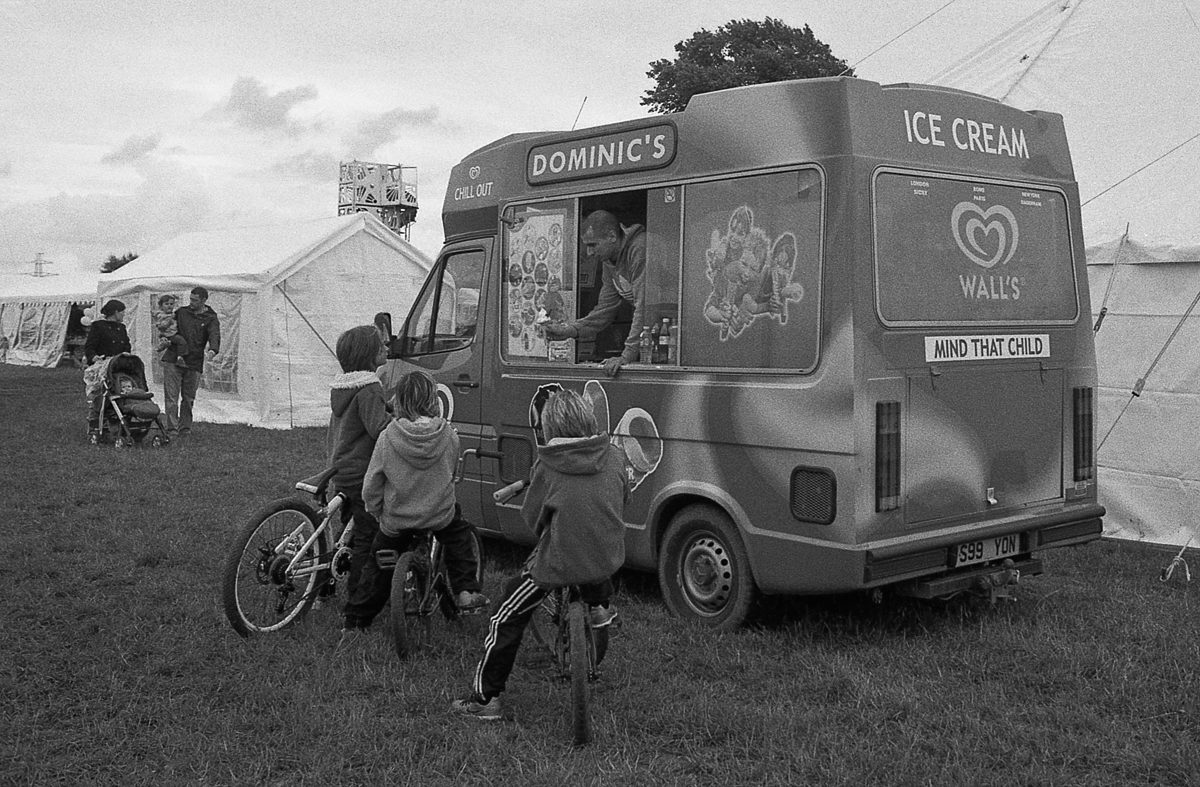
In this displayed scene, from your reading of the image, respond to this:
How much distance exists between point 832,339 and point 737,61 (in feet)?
111

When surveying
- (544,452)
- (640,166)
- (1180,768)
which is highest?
(640,166)

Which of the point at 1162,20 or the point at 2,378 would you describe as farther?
the point at 2,378

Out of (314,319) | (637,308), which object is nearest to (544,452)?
(637,308)

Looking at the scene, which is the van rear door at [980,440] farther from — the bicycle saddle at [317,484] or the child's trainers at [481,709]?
the bicycle saddle at [317,484]

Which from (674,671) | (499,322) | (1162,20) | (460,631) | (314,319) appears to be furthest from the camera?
(314,319)

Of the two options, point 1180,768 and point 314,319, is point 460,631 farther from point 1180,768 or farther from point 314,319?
point 314,319

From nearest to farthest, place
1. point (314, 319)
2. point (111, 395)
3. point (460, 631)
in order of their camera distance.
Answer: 1. point (460, 631)
2. point (111, 395)
3. point (314, 319)

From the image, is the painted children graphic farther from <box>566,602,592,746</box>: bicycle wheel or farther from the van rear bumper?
<box>566,602,592,746</box>: bicycle wheel

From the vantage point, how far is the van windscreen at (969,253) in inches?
225

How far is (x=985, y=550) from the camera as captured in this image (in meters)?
6.09

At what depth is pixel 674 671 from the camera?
5551mm

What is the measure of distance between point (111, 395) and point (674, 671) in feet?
36.5

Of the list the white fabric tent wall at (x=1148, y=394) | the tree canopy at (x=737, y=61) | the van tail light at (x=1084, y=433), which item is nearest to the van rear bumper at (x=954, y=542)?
the van tail light at (x=1084, y=433)

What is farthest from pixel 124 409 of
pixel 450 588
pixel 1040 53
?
pixel 1040 53
